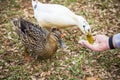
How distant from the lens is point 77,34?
601 centimetres

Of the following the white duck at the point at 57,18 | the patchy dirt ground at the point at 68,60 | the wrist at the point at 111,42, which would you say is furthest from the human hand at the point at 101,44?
the patchy dirt ground at the point at 68,60

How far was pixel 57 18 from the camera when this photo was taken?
5.27 meters

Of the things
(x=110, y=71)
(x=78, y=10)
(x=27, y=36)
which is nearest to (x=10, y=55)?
(x=27, y=36)

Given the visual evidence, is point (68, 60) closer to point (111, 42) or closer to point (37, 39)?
point (37, 39)

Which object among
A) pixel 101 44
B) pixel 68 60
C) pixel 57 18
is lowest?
pixel 68 60

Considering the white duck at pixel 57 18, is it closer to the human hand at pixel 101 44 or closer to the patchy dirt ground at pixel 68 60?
the human hand at pixel 101 44

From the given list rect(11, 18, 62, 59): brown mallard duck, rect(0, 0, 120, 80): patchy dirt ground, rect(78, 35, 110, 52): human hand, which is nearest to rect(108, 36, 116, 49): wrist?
rect(78, 35, 110, 52): human hand

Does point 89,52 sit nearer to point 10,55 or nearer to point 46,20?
point 46,20

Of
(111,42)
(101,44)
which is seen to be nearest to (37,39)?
(101,44)

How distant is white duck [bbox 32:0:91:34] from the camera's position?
5168mm

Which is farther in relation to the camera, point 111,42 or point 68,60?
point 68,60

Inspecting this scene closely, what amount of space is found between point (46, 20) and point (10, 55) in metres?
0.88

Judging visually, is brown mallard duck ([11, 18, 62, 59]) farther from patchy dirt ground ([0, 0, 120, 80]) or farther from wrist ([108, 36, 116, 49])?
wrist ([108, 36, 116, 49])

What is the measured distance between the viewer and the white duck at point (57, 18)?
5.17m
